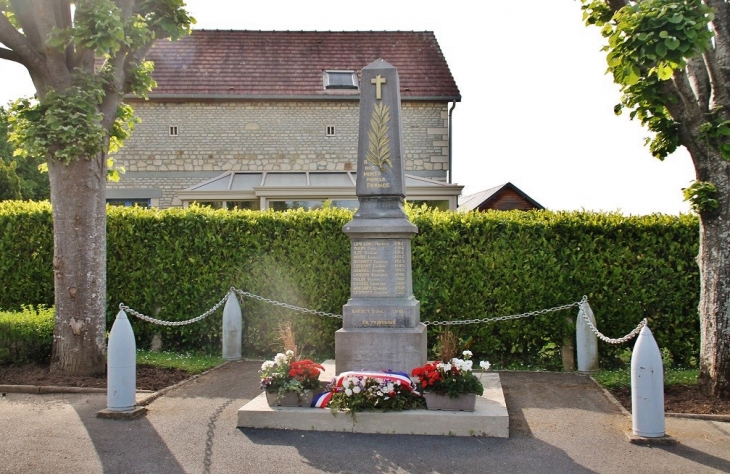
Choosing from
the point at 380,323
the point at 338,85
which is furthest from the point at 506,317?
the point at 338,85

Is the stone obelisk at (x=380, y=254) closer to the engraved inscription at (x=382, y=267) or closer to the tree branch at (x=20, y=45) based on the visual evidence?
the engraved inscription at (x=382, y=267)

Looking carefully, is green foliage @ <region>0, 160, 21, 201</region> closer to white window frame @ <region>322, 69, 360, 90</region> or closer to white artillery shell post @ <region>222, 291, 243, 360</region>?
white window frame @ <region>322, 69, 360, 90</region>

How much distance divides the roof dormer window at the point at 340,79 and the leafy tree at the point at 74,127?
1273 cm

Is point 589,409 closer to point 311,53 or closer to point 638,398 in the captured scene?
point 638,398

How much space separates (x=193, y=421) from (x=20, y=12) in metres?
5.79

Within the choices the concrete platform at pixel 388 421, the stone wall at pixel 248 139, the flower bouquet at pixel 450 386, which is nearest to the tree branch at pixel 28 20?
the concrete platform at pixel 388 421

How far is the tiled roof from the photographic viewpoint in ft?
68.9

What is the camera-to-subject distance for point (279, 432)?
6332 mm

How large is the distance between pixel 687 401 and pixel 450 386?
2911 millimetres

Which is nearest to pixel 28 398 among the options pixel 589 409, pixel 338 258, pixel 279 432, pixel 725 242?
pixel 279 432

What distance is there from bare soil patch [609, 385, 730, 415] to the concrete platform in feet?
6.46

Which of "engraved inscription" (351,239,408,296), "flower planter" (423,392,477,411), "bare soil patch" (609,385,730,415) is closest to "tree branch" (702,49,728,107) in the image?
"bare soil patch" (609,385,730,415)

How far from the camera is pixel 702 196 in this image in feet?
23.9

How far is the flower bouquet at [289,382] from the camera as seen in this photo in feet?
21.6
